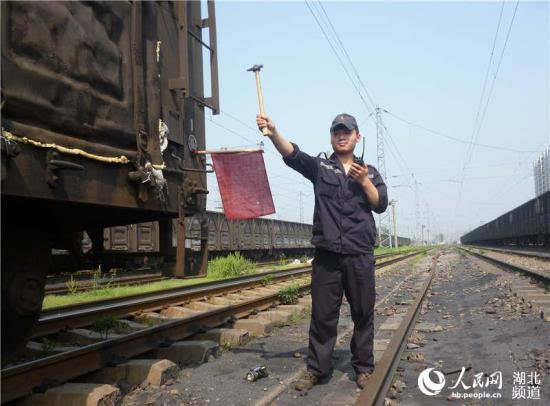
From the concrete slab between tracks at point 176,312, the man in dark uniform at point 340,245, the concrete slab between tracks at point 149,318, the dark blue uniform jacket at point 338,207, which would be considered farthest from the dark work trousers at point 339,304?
the concrete slab between tracks at point 176,312

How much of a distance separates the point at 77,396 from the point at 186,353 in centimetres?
142

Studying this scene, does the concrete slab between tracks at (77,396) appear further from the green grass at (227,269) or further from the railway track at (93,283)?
the green grass at (227,269)

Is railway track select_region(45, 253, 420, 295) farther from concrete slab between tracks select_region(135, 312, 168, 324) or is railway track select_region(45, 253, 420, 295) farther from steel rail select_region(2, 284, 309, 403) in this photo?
steel rail select_region(2, 284, 309, 403)

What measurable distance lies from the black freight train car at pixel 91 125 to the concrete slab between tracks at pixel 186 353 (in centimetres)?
111

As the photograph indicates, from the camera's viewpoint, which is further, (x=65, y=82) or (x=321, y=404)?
(x=321, y=404)

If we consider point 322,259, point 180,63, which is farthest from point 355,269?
point 180,63

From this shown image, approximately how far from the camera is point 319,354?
11.8 ft

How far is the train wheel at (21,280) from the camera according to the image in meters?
3.23

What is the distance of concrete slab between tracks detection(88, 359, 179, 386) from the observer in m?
3.66

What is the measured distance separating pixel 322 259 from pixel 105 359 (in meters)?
1.91

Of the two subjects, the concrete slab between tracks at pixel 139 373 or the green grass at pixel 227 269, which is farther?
the green grass at pixel 227 269

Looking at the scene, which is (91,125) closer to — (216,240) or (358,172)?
(358,172)

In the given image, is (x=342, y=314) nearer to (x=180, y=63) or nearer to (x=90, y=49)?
(x=180, y=63)

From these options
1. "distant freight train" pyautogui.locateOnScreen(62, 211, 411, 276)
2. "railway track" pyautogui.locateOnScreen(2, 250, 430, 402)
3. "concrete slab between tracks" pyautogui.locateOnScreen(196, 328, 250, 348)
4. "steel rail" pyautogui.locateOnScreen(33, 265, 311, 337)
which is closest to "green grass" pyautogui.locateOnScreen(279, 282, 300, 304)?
"railway track" pyautogui.locateOnScreen(2, 250, 430, 402)
